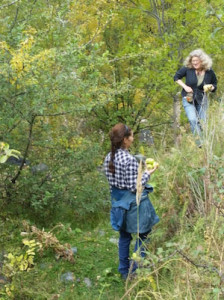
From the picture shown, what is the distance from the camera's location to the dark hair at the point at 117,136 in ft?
12.6

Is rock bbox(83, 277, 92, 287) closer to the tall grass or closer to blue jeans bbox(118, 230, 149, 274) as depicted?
blue jeans bbox(118, 230, 149, 274)

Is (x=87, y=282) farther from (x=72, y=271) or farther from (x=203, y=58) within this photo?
(x=203, y=58)

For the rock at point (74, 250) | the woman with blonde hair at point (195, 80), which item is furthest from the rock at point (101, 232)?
the woman with blonde hair at point (195, 80)

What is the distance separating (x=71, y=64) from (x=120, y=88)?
240 cm

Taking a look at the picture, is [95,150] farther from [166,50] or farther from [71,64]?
[166,50]

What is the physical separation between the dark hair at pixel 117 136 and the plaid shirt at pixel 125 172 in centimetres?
4

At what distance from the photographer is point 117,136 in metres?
3.86

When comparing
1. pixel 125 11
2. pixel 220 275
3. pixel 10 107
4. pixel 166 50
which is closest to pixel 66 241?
pixel 10 107

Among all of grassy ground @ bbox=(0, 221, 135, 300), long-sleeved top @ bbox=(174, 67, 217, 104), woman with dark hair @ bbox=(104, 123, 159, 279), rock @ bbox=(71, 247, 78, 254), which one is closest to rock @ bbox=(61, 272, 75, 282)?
grassy ground @ bbox=(0, 221, 135, 300)

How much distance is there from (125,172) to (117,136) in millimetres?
344

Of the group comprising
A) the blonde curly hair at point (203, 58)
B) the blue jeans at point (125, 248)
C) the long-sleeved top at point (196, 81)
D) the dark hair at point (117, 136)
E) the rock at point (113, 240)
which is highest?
the blonde curly hair at point (203, 58)

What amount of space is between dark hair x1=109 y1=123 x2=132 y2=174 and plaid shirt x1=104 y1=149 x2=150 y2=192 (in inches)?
1.4

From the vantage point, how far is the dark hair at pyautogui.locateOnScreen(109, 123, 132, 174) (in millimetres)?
3853

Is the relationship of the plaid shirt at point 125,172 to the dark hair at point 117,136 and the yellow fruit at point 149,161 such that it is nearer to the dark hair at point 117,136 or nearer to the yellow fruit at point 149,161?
the dark hair at point 117,136
